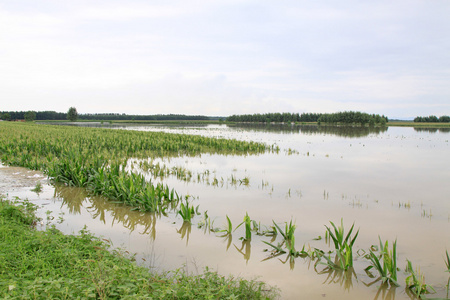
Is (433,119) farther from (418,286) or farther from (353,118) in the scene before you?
(418,286)

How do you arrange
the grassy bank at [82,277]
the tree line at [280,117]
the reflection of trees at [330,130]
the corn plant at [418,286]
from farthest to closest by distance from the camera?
the tree line at [280,117], the reflection of trees at [330,130], the corn plant at [418,286], the grassy bank at [82,277]

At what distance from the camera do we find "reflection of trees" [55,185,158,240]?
22.8 feet

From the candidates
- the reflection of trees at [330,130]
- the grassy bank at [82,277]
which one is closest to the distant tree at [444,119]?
the reflection of trees at [330,130]

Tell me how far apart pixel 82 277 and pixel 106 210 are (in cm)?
439

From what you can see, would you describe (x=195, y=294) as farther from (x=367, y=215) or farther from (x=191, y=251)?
(x=367, y=215)

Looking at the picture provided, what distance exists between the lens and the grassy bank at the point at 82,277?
3.28m

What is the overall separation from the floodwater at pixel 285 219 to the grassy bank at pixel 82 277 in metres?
0.69

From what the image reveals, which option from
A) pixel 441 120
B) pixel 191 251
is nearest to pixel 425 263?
pixel 191 251

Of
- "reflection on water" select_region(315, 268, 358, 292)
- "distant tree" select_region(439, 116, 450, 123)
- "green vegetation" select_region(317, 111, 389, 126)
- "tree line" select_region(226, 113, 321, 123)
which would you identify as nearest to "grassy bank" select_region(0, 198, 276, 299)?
"reflection on water" select_region(315, 268, 358, 292)

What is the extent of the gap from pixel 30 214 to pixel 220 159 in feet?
40.5

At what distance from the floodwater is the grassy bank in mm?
689

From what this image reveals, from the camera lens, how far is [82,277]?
3.74 metres

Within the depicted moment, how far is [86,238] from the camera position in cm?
507

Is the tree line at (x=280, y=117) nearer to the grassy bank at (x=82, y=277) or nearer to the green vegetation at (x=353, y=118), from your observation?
the green vegetation at (x=353, y=118)
